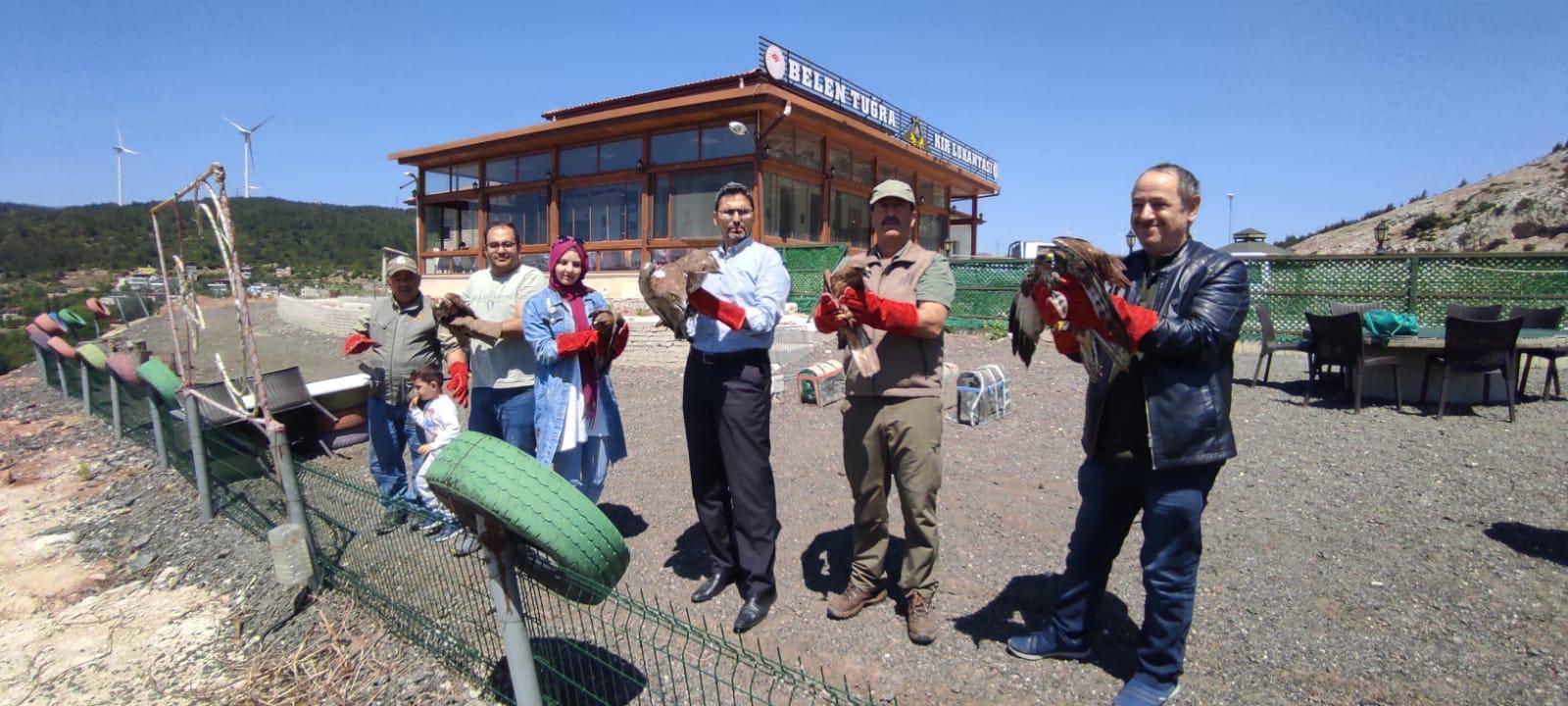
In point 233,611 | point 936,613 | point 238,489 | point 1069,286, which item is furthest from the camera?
point 238,489

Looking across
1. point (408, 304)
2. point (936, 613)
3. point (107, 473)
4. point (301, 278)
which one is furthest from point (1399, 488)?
point (301, 278)

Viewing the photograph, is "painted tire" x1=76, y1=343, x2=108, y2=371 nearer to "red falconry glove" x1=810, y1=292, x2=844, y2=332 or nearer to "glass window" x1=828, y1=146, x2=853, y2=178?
"red falconry glove" x1=810, y1=292, x2=844, y2=332

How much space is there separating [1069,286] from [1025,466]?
350 cm

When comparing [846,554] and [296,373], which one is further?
[296,373]

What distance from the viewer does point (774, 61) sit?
17609mm

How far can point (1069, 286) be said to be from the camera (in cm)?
214

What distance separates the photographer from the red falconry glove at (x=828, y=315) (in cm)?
255

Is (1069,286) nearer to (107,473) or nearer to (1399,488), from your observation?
(1399,488)

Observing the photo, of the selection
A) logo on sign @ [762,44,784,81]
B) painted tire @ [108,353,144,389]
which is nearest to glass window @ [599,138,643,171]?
logo on sign @ [762,44,784,81]

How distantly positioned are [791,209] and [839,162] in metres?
2.54

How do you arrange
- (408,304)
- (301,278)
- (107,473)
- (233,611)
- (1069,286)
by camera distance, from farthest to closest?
1. (301,278)
2. (107,473)
3. (408,304)
4. (233,611)
5. (1069,286)

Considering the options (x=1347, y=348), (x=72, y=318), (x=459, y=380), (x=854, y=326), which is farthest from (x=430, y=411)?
(x=72, y=318)

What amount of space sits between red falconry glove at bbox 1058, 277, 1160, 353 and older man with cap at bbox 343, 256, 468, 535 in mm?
3486

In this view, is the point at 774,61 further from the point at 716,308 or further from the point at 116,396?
the point at 716,308
